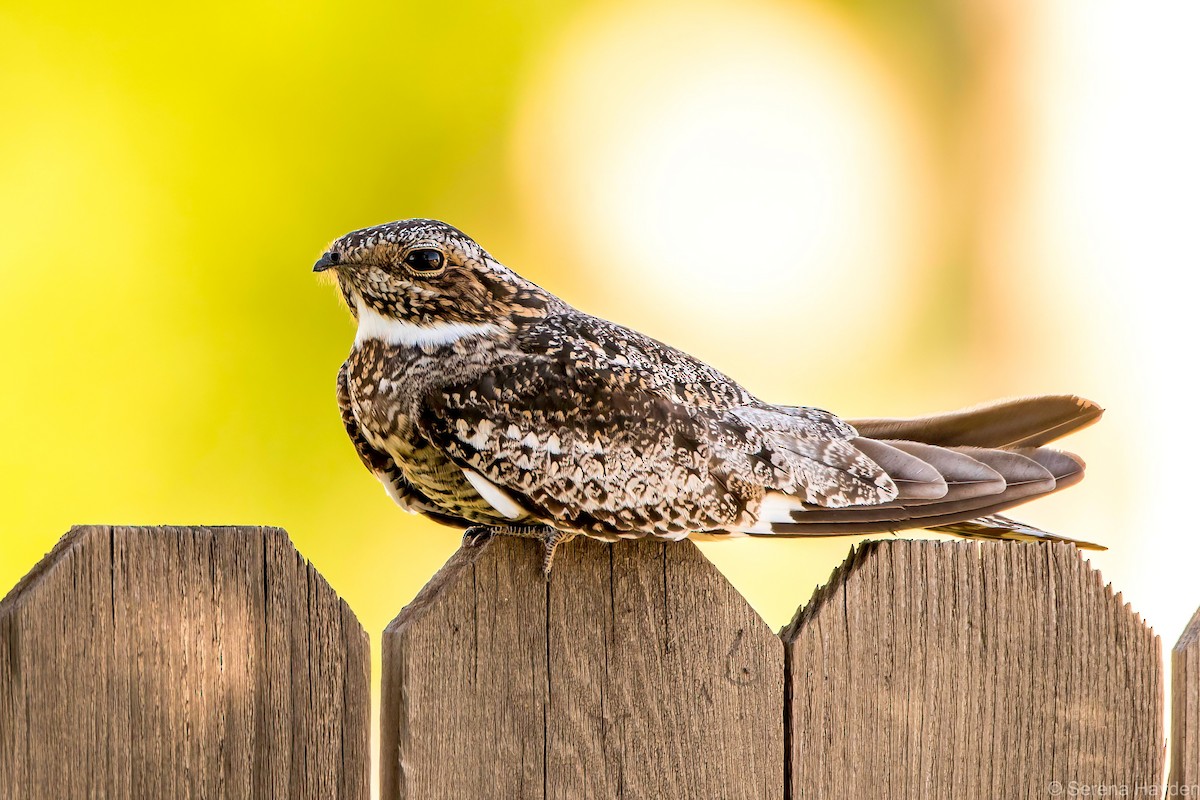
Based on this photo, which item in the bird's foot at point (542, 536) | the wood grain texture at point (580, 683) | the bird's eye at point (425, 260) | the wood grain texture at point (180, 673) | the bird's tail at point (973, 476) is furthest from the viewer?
the bird's eye at point (425, 260)

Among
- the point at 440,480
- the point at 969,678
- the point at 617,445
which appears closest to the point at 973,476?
the point at 969,678

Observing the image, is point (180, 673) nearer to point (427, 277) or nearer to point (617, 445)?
point (617, 445)

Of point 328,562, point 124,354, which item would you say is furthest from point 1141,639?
point 124,354

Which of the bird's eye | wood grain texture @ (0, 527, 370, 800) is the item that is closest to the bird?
the bird's eye

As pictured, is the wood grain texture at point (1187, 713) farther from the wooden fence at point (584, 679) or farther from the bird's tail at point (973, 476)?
the bird's tail at point (973, 476)

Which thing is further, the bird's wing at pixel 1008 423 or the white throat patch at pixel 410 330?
the white throat patch at pixel 410 330

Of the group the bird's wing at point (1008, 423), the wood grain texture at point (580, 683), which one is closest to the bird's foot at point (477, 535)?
the wood grain texture at point (580, 683)
